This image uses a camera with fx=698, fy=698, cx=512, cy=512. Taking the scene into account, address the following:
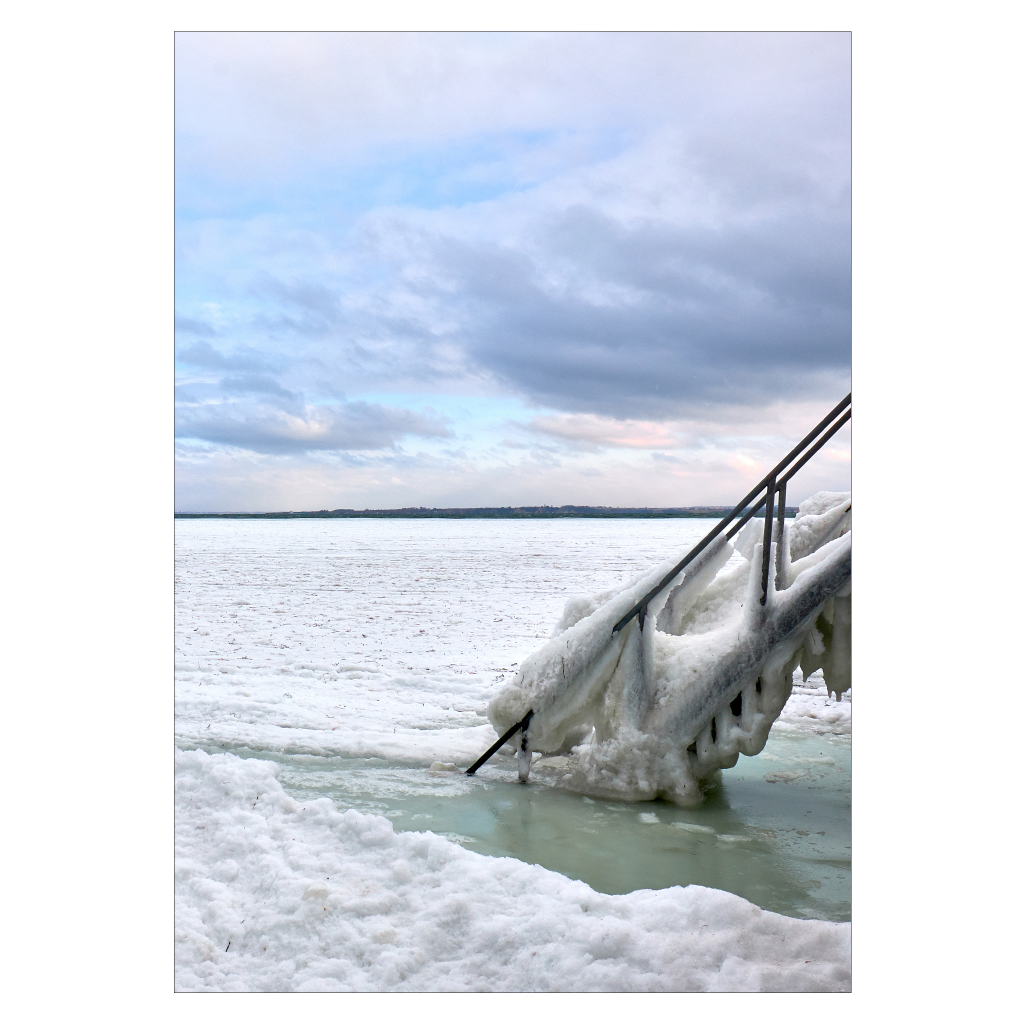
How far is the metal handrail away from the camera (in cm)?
485

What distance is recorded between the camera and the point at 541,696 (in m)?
5.50

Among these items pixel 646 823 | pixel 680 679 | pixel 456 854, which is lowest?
pixel 646 823

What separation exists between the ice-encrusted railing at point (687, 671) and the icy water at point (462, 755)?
0.32 m

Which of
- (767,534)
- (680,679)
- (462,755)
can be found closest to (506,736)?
(462,755)

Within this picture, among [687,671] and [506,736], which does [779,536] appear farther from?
[506,736]

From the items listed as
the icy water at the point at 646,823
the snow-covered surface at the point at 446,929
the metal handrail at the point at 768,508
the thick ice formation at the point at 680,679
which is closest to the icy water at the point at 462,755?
the icy water at the point at 646,823

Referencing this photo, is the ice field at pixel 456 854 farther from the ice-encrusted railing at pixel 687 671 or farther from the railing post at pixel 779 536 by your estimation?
the railing post at pixel 779 536

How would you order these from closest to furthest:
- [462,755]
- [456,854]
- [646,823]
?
1. [456,854]
2. [646,823]
3. [462,755]

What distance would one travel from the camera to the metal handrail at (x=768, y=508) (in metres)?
4.85

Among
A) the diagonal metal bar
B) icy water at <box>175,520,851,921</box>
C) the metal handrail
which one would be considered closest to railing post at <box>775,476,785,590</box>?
the metal handrail

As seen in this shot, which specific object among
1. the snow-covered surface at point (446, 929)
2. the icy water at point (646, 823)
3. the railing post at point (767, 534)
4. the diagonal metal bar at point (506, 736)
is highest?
the railing post at point (767, 534)

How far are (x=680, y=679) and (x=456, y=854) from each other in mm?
2164

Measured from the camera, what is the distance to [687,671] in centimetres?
526
